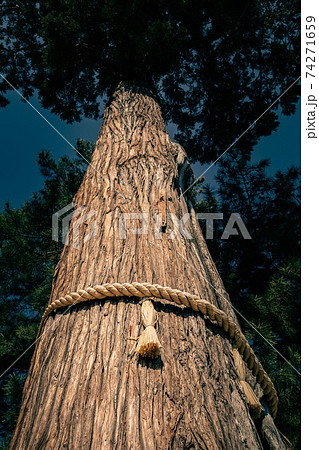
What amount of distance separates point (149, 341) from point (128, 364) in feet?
0.38

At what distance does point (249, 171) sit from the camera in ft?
13.7

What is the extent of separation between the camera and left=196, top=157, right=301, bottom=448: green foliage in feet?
9.61

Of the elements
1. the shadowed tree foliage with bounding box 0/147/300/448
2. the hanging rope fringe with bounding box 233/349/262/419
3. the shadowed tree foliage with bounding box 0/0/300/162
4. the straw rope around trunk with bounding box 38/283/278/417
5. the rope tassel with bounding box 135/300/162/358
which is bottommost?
the hanging rope fringe with bounding box 233/349/262/419

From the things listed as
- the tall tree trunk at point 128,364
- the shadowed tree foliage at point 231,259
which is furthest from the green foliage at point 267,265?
the tall tree trunk at point 128,364

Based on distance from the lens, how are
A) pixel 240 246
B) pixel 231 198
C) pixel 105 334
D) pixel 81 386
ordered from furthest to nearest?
pixel 231 198 → pixel 240 246 → pixel 105 334 → pixel 81 386

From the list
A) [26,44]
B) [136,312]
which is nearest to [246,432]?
[136,312]

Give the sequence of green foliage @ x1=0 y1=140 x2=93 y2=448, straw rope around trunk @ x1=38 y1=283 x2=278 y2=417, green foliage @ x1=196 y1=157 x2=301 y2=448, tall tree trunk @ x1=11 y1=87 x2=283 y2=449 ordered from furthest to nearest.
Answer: green foliage @ x1=0 y1=140 x2=93 y2=448 < green foliage @ x1=196 y1=157 x2=301 y2=448 < straw rope around trunk @ x1=38 y1=283 x2=278 y2=417 < tall tree trunk @ x1=11 y1=87 x2=283 y2=449

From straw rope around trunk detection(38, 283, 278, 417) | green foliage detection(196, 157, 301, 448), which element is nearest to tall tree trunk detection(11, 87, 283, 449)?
straw rope around trunk detection(38, 283, 278, 417)

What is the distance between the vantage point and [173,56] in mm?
3430

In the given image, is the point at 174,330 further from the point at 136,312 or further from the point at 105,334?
the point at 105,334

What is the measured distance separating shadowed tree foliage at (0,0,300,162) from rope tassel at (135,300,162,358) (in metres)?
3.10

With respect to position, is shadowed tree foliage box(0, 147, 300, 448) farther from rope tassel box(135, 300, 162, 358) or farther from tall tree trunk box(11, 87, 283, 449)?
rope tassel box(135, 300, 162, 358)

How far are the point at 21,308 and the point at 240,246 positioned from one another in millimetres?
3405

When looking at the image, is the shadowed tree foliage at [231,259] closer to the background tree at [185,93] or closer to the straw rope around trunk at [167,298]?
the background tree at [185,93]
